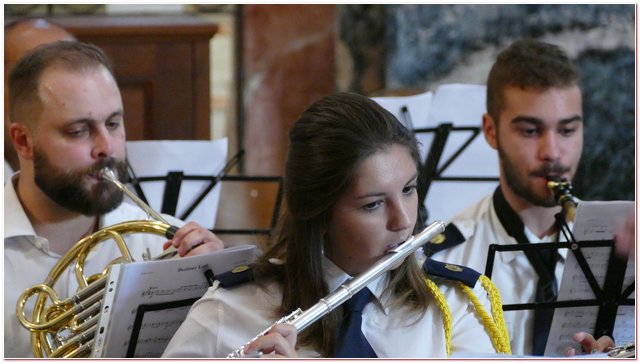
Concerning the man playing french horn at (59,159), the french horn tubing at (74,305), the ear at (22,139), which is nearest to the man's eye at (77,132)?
the man playing french horn at (59,159)

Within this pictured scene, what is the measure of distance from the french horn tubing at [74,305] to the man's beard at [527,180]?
1137mm

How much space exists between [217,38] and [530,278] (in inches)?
96.6

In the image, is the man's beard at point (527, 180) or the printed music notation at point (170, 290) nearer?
the printed music notation at point (170, 290)

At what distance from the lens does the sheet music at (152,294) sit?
2.36 metres

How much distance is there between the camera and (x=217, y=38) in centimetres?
521

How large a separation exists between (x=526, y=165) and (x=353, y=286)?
1.30m

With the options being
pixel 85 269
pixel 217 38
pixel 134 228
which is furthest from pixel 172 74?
pixel 134 228

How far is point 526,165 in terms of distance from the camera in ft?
10.9

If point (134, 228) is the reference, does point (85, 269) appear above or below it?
below

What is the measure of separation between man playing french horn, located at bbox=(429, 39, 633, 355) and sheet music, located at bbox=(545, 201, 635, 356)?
419 millimetres

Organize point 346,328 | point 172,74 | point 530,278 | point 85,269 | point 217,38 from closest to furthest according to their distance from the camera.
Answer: point 346,328
point 85,269
point 530,278
point 172,74
point 217,38

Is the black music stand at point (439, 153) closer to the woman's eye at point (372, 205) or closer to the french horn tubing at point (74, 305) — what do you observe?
the french horn tubing at point (74, 305)

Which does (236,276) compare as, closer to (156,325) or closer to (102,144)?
(156,325)

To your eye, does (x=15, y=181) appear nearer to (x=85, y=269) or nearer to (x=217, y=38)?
(x=85, y=269)
